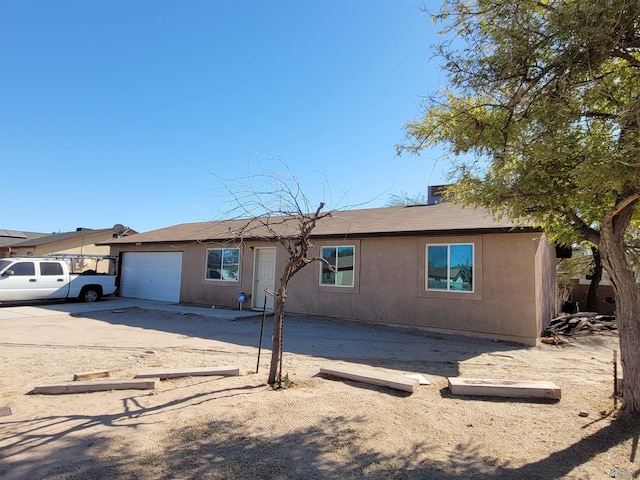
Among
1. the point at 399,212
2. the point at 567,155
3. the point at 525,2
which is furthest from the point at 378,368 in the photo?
the point at 399,212

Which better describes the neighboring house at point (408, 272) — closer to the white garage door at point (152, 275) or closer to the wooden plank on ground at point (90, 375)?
the white garage door at point (152, 275)

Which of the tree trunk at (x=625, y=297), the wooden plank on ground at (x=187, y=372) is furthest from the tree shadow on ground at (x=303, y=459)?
the wooden plank on ground at (x=187, y=372)

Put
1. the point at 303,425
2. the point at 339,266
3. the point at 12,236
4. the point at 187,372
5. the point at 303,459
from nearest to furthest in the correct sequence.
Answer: the point at 303,459
the point at 303,425
the point at 187,372
the point at 339,266
the point at 12,236

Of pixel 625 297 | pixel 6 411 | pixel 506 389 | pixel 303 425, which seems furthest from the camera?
pixel 506 389

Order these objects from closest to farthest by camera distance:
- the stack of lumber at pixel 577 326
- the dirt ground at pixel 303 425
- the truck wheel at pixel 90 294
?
the dirt ground at pixel 303 425
the stack of lumber at pixel 577 326
the truck wheel at pixel 90 294

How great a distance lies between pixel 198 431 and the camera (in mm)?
4039

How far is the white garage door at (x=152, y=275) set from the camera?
17609 millimetres

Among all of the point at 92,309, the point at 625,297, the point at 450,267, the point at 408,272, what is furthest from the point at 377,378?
the point at 92,309

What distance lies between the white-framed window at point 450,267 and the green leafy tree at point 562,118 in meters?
4.89

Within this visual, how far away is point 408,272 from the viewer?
1149 centimetres

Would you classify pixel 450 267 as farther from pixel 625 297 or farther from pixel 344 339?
pixel 625 297

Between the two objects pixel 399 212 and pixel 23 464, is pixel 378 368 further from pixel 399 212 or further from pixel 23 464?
pixel 399 212

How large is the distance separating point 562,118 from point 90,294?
18.1 metres

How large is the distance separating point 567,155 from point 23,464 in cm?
631
